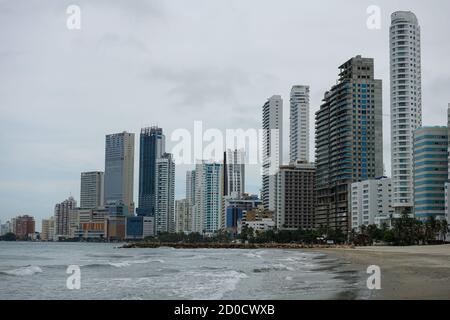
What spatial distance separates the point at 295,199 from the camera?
17825 cm

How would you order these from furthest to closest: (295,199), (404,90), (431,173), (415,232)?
(295,199) < (404,90) < (431,173) < (415,232)

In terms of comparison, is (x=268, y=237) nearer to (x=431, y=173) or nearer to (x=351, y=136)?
(x=351, y=136)

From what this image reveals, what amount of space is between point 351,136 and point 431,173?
41141mm

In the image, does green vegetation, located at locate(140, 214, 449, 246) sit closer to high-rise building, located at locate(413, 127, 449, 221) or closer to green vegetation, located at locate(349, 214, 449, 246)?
green vegetation, located at locate(349, 214, 449, 246)

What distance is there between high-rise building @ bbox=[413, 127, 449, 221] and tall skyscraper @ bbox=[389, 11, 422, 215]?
10689 mm

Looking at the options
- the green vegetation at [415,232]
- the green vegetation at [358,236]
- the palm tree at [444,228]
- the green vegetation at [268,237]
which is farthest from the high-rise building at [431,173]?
the green vegetation at [268,237]

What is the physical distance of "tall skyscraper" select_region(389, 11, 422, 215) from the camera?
117 metres

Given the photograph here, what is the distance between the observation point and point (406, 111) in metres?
119

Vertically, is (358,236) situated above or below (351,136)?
below

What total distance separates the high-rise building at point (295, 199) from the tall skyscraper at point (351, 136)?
2416 cm

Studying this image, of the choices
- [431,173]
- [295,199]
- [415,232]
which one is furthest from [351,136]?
[415,232]
